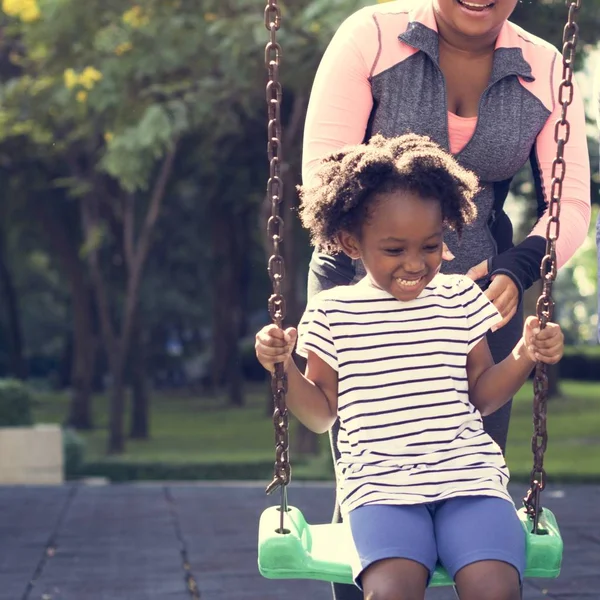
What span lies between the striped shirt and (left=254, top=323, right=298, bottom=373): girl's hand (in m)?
0.07

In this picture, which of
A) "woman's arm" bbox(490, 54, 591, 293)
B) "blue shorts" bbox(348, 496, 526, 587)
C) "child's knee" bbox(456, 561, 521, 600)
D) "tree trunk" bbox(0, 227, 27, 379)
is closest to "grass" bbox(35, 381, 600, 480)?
"tree trunk" bbox(0, 227, 27, 379)

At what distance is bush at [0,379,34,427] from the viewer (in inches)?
477

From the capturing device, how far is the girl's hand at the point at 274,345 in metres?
3.06

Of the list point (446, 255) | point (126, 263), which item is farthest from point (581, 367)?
point (446, 255)

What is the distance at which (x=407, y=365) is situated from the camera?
10.1 feet

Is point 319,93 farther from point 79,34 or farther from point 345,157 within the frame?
point 79,34

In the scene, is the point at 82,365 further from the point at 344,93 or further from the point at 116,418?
the point at 344,93

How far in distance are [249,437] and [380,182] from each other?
17476 millimetres

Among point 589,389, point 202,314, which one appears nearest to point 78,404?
point 202,314

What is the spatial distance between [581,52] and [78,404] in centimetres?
1367

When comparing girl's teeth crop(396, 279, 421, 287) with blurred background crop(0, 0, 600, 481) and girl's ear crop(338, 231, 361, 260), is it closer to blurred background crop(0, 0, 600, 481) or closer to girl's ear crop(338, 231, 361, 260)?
girl's ear crop(338, 231, 361, 260)

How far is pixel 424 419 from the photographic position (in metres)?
3.03

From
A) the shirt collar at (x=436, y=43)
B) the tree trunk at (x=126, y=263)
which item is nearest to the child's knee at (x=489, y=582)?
the shirt collar at (x=436, y=43)

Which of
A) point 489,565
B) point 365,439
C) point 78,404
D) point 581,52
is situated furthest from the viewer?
point 78,404
